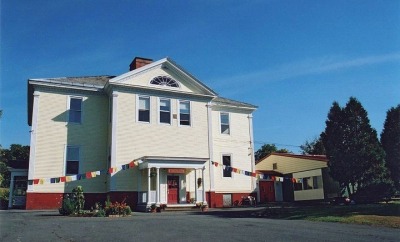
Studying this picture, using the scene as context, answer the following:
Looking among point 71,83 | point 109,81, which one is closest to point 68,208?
point 109,81

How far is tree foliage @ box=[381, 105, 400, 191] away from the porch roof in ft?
45.9

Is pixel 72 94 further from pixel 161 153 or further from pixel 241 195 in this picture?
pixel 241 195

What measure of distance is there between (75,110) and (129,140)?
4.35 meters

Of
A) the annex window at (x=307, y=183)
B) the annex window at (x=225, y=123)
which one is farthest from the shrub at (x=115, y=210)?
the annex window at (x=307, y=183)

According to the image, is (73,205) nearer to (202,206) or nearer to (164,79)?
(202,206)

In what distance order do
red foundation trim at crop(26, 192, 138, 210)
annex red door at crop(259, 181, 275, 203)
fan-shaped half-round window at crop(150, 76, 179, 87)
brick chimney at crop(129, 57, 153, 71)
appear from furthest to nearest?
annex red door at crop(259, 181, 275, 203) → brick chimney at crop(129, 57, 153, 71) → fan-shaped half-round window at crop(150, 76, 179, 87) → red foundation trim at crop(26, 192, 138, 210)

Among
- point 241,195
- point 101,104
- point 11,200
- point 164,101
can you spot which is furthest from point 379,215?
point 11,200

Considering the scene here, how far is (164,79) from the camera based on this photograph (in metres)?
28.0

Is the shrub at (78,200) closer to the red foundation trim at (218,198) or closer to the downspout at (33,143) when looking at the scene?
the downspout at (33,143)

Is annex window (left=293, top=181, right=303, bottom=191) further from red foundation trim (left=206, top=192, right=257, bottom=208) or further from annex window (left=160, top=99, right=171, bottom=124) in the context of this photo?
annex window (left=160, top=99, right=171, bottom=124)

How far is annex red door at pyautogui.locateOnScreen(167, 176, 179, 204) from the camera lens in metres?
26.2

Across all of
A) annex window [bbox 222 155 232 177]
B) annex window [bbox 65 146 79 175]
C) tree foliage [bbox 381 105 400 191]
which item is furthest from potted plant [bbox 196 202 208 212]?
tree foliage [bbox 381 105 400 191]

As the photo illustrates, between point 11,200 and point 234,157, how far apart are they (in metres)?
16.7

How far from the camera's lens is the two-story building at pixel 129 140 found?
80.1ft
